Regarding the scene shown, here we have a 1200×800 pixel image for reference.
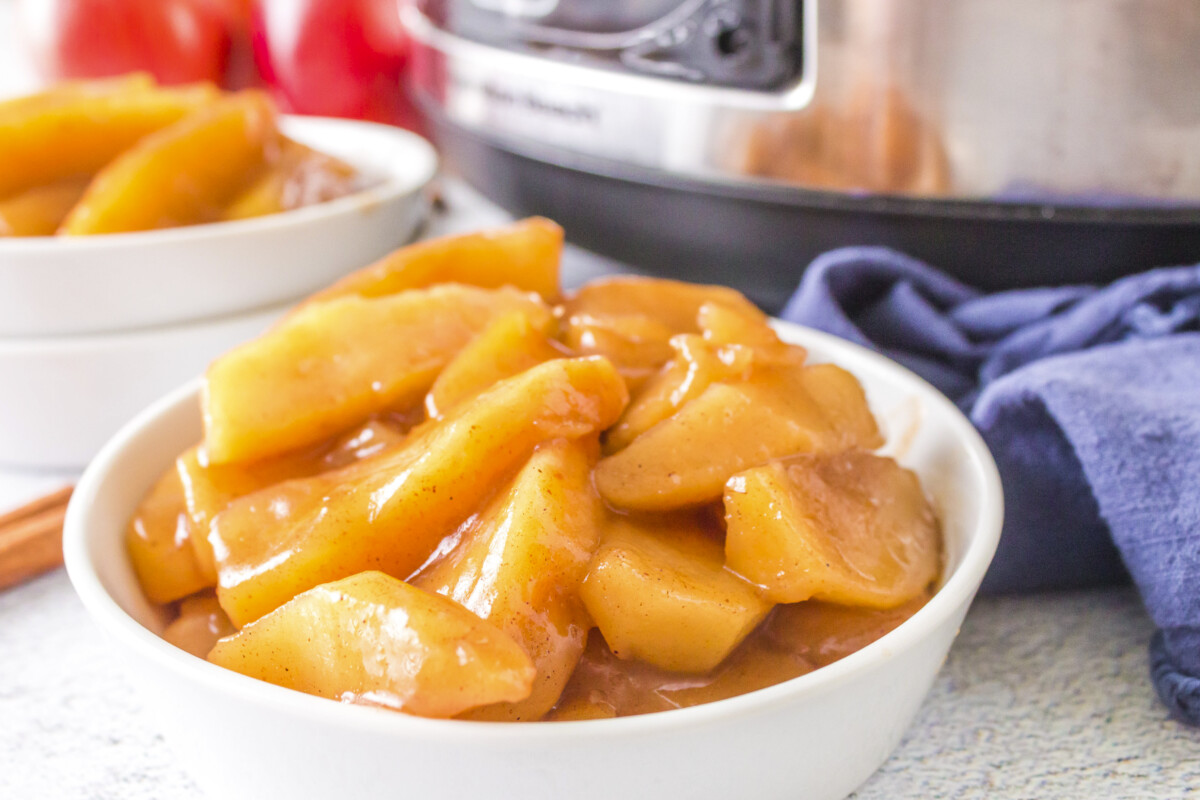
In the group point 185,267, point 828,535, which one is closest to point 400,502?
point 828,535

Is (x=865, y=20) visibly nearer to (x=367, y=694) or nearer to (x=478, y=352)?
(x=478, y=352)

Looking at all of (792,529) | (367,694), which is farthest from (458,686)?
(792,529)

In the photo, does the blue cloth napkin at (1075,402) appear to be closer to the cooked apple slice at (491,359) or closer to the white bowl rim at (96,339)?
the cooked apple slice at (491,359)

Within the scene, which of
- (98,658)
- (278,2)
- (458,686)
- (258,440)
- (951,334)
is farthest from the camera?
(278,2)

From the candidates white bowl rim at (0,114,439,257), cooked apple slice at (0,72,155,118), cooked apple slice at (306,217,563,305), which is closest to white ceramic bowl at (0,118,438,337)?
white bowl rim at (0,114,439,257)

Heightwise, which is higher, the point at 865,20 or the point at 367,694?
the point at 865,20

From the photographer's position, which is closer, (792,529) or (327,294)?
(792,529)

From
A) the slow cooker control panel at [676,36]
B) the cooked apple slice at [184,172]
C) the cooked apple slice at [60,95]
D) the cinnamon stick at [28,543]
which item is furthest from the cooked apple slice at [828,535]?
the cooked apple slice at [60,95]
